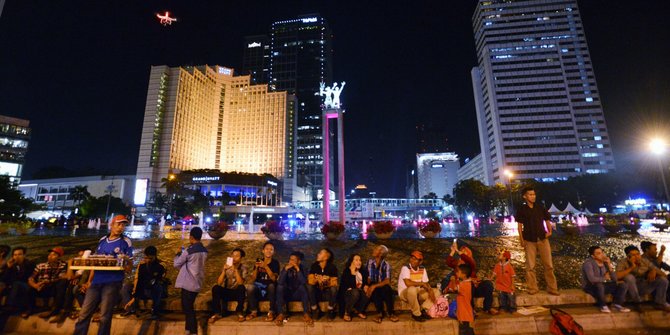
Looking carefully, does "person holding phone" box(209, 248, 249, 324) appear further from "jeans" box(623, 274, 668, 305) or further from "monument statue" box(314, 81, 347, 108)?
"monument statue" box(314, 81, 347, 108)

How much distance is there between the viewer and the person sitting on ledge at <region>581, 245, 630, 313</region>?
5.84 m

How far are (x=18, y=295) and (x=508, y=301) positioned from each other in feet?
32.7

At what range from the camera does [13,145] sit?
76.2 m

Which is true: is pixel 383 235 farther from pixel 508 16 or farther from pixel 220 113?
pixel 508 16

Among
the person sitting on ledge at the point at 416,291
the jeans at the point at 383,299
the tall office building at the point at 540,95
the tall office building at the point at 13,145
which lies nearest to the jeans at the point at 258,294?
the jeans at the point at 383,299

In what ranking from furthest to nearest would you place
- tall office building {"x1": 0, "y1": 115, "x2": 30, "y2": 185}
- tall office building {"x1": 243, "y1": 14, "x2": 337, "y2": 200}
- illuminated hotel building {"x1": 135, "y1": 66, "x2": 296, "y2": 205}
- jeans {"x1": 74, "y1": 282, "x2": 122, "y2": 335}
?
tall office building {"x1": 243, "y1": 14, "x2": 337, "y2": 200}, illuminated hotel building {"x1": 135, "y1": 66, "x2": 296, "y2": 205}, tall office building {"x1": 0, "y1": 115, "x2": 30, "y2": 185}, jeans {"x1": 74, "y1": 282, "x2": 122, "y2": 335}

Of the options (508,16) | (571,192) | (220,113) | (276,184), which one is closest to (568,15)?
(508,16)

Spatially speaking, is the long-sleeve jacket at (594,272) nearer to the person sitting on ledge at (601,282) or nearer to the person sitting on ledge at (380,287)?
the person sitting on ledge at (601,282)

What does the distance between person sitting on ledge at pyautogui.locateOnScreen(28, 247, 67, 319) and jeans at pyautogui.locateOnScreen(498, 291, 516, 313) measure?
29.8 ft

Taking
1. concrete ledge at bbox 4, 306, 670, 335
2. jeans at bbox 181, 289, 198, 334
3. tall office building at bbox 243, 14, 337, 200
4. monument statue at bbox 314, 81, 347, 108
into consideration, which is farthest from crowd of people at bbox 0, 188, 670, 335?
tall office building at bbox 243, 14, 337, 200

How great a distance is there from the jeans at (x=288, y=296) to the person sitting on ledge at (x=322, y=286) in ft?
0.34

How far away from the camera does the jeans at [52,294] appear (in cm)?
608

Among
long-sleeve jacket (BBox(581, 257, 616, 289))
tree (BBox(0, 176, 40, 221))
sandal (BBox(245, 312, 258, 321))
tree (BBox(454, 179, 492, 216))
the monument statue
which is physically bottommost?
sandal (BBox(245, 312, 258, 321))

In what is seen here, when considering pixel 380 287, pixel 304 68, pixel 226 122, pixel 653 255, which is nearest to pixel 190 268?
pixel 380 287
